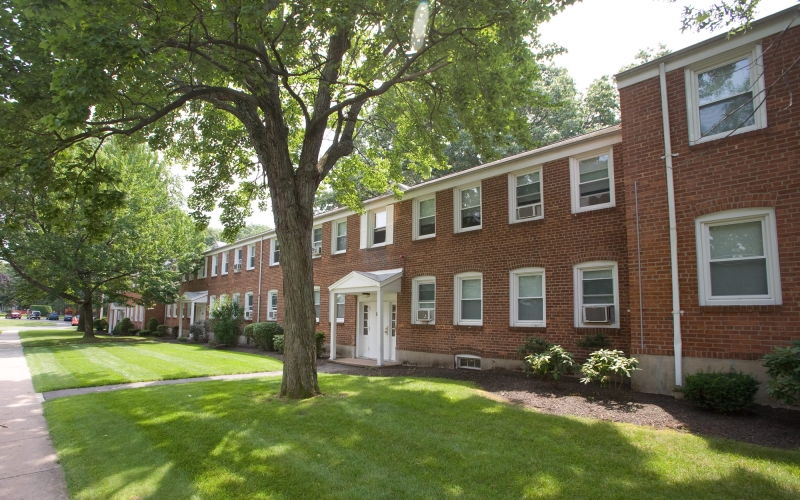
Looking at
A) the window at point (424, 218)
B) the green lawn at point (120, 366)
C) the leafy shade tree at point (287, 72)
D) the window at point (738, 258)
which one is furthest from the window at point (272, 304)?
the window at point (738, 258)

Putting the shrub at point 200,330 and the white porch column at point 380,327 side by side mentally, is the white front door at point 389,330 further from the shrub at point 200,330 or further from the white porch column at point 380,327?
the shrub at point 200,330

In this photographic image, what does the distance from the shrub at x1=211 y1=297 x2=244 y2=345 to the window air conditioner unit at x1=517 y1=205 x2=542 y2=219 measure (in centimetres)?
1719

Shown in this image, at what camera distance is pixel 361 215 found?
18.6 meters

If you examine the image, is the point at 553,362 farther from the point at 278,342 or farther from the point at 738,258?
the point at 278,342

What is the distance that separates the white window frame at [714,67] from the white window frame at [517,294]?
4668 mm

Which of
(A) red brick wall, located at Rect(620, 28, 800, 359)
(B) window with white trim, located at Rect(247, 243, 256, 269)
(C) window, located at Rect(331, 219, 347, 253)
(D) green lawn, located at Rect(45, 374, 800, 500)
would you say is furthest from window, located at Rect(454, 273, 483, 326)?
(B) window with white trim, located at Rect(247, 243, 256, 269)

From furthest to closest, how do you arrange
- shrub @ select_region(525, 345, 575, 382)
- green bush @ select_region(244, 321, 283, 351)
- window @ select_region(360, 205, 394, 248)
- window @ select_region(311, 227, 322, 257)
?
green bush @ select_region(244, 321, 283, 351) < window @ select_region(311, 227, 322, 257) < window @ select_region(360, 205, 394, 248) < shrub @ select_region(525, 345, 575, 382)

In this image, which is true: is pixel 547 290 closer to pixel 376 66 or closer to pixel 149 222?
pixel 376 66

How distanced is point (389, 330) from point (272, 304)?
31.6 ft

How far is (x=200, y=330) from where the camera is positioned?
29.0 m

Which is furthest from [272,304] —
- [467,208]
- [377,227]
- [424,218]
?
[467,208]

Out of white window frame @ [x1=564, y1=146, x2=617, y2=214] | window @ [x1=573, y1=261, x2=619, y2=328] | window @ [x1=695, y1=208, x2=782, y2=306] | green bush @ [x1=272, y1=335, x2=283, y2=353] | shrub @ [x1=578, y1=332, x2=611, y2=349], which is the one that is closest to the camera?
window @ [x1=695, y1=208, x2=782, y2=306]

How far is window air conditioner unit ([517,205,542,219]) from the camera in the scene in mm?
12320

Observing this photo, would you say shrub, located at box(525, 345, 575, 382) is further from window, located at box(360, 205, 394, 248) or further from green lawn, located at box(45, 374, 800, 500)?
window, located at box(360, 205, 394, 248)
